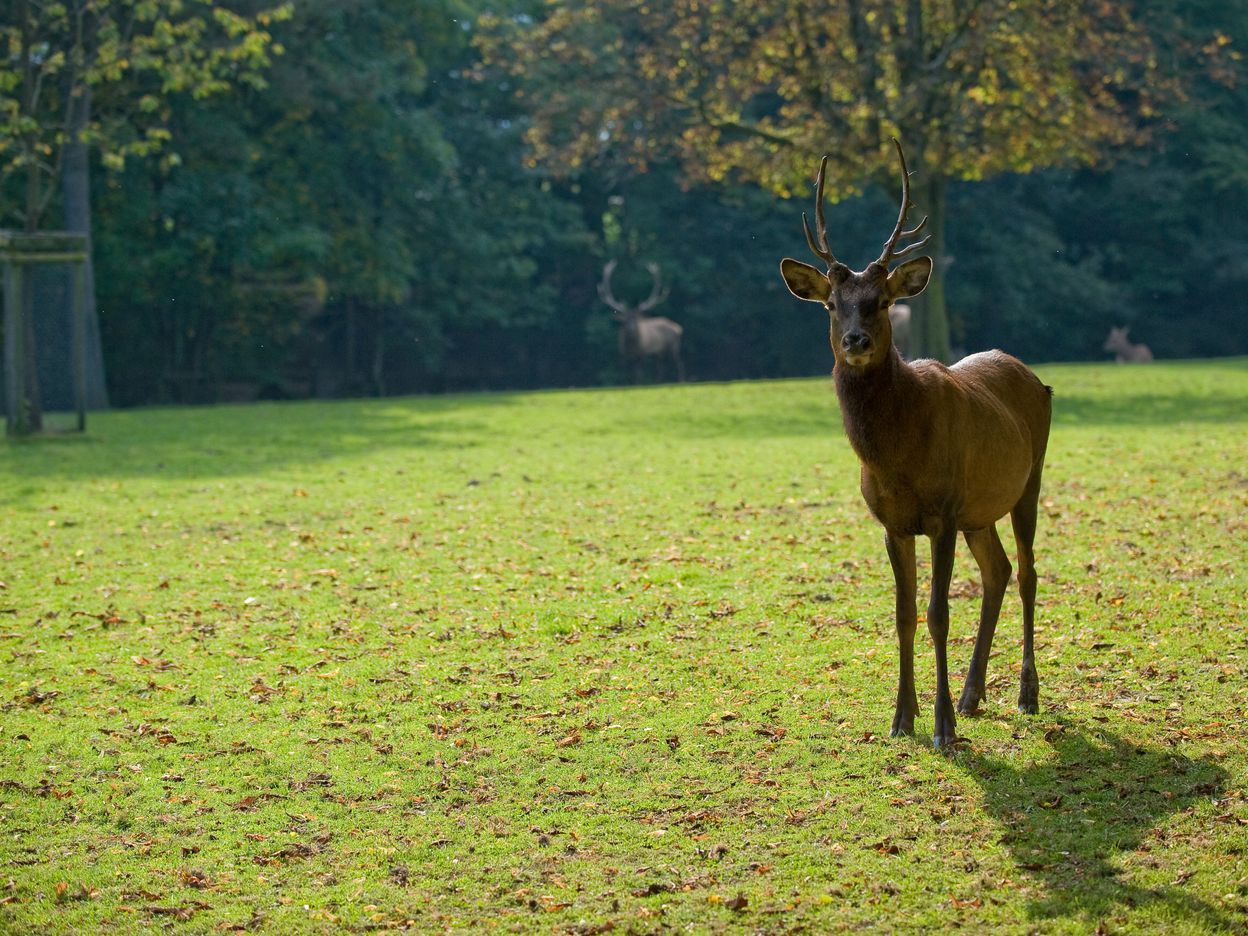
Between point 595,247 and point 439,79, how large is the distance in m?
6.24

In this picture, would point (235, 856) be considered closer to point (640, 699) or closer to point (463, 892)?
point (463, 892)

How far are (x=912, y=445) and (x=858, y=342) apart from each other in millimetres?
588

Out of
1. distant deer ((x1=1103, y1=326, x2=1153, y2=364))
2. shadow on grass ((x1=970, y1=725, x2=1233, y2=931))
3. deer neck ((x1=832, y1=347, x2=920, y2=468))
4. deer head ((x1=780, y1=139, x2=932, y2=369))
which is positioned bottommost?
shadow on grass ((x1=970, y1=725, x2=1233, y2=931))

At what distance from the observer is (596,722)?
7102mm

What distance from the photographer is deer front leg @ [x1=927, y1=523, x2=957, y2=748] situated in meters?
6.52

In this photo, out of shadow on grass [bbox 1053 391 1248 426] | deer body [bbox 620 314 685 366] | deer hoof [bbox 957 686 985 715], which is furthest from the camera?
deer body [bbox 620 314 685 366]

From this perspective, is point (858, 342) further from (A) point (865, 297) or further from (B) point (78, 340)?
(B) point (78, 340)

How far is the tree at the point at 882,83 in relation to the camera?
2442 centimetres

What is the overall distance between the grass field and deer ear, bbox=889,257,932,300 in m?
1.86

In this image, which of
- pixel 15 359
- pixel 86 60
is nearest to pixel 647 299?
pixel 86 60

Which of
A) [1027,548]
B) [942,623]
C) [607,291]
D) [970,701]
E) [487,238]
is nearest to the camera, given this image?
[942,623]

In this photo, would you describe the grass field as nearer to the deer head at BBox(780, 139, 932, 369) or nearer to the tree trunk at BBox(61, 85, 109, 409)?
the deer head at BBox(780, 139, 932, 369)

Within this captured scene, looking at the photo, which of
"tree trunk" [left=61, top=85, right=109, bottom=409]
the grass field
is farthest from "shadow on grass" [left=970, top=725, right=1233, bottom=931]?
"tree trunk" [left=61, top=85, right=109, bottom=409]

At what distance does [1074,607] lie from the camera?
9.08 metres
